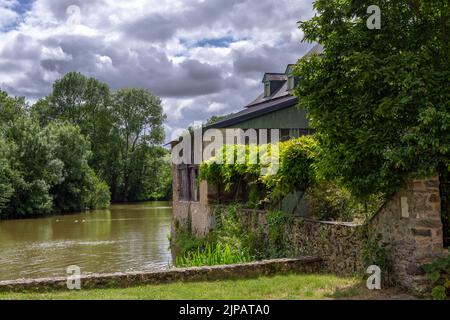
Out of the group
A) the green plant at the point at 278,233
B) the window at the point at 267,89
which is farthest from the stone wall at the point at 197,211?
the window at the point at 267,89

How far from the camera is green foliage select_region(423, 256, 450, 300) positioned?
7.43 meters

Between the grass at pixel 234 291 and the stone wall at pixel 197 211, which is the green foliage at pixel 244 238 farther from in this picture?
the grass at pixel 234 291

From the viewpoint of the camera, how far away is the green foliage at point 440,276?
7.43 meters

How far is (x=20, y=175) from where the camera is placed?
1709 inches

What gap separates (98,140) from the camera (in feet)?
218

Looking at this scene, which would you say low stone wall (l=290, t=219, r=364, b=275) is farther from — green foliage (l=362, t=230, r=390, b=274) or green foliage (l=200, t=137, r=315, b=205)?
green foliage (l=200, t=137, r=315, b=205)

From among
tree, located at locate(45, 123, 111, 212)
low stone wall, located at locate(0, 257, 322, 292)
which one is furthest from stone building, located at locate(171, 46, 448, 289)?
tree, located at locate(45, 123, 111, 212)

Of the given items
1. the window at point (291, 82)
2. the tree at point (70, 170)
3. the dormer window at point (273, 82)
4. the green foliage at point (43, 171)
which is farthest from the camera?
the tree at point (70, 170)

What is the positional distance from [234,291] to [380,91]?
3.93 m

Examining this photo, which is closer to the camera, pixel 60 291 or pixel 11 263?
pixel 60 291

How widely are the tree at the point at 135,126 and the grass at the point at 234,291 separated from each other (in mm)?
58778

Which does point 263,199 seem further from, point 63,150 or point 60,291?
point 63,150

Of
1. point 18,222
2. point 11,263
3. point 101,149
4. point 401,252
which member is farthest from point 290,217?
point 101,149
